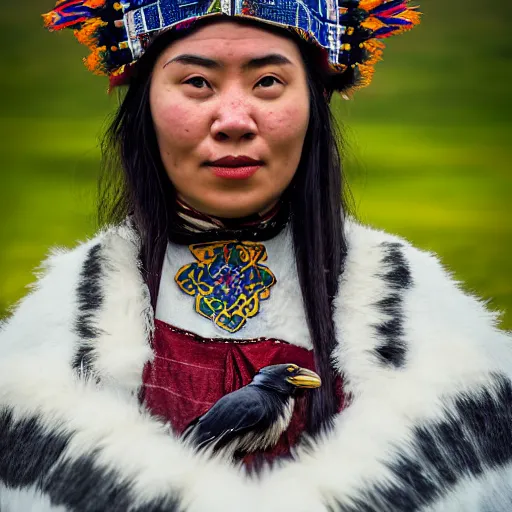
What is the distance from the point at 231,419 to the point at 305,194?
0.46 m

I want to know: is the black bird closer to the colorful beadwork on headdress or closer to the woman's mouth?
the woman's mouth

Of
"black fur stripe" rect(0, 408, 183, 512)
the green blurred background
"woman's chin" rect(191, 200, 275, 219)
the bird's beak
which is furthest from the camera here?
the green blurred background

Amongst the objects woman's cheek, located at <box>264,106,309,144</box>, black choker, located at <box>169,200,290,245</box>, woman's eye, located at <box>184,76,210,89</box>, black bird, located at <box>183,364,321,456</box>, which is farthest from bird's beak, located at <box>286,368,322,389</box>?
woman's eye, located at <box>184,76,210,89</box>

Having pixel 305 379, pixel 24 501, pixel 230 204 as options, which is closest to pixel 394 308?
pixel 305 379

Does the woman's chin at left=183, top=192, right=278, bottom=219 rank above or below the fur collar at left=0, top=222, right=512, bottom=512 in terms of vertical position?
above

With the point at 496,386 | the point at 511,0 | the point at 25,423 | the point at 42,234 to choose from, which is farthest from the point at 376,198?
the point at 25,423

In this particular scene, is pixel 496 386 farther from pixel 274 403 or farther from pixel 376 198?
pixel 376 198

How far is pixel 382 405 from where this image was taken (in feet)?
5.48

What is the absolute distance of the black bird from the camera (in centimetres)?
163

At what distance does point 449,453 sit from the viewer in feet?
5.47

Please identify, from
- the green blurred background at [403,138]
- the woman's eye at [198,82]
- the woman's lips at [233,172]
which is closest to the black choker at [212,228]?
the woman's lips at [233,172]

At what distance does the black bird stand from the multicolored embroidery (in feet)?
0.47

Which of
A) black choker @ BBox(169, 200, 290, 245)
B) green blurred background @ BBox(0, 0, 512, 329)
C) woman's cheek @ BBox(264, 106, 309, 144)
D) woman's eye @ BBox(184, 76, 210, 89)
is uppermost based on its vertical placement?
woman's eye @ BBox(184, 76, 210, 89)

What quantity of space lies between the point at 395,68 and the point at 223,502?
6.48 feet
